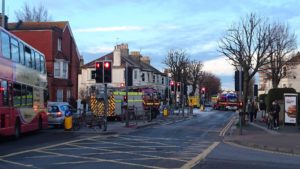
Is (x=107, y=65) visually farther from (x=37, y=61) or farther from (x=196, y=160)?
(x=196, y=160)

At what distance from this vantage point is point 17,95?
71.8 ft

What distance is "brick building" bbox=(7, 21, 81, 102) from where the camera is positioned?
2053 inches

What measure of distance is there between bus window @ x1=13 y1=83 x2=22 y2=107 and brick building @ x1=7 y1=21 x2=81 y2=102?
2900cm

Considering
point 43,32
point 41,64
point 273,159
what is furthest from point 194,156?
point 43,32

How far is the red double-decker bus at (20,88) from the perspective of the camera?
65.3 feet

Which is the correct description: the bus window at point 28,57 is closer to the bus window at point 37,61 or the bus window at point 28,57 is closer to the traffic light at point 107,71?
the bus window at point 37,61

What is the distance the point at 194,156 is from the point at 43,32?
39.9 meters

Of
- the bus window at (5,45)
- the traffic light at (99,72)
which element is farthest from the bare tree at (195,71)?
the bus window at (5,45)

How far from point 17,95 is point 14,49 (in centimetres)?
201

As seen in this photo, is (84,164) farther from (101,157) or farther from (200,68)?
(200,68)

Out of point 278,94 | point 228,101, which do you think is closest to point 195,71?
point 228,101

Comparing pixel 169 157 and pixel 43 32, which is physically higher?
pixel 43 32

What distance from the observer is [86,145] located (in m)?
18.3

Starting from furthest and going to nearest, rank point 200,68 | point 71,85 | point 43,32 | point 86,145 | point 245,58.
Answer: point 200,68, point 71,85, point 43,32, point 245,58, point 86,145
